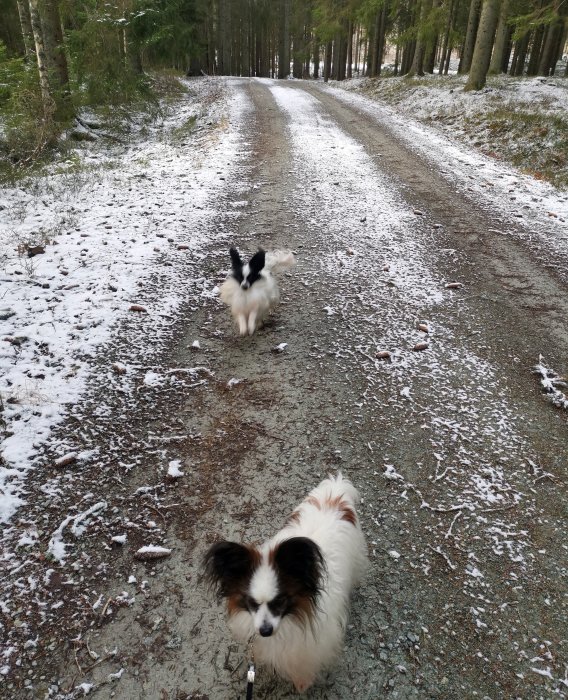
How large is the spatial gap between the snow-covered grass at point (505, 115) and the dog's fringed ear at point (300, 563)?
474 inches

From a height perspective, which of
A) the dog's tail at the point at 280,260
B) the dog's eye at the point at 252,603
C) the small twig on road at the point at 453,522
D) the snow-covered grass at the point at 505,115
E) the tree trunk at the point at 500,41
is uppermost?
the tree trunk at the point at 500,41

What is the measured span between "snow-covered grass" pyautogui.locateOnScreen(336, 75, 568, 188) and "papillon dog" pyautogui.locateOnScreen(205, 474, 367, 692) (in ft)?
39.0

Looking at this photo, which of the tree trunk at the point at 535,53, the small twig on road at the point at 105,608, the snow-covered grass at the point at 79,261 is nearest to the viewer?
the small twig on road at the point at 105,608

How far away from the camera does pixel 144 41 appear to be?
18.1 metres

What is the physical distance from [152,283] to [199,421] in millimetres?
2964

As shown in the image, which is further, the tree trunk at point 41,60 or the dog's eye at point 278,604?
the tree trunk at point 41,60

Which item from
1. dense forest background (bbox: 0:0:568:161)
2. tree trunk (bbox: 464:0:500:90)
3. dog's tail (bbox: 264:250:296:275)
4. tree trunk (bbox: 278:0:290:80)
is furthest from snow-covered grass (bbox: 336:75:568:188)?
tree trunk (bbox: 278:0:290:80)

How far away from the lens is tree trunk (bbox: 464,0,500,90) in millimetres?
16969

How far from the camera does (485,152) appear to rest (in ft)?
45.8

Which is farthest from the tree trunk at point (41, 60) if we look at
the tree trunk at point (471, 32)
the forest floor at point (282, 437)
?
the tree trunk at point (471, 32)

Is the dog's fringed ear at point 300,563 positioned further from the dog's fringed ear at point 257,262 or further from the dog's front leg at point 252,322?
the dog's fringed ear at point 257,262

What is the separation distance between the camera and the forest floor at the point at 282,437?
2670 mm

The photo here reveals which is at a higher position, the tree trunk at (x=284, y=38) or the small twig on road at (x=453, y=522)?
the tree trunk at (x=284, y=38)

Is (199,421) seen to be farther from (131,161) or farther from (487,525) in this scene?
(131,161)
